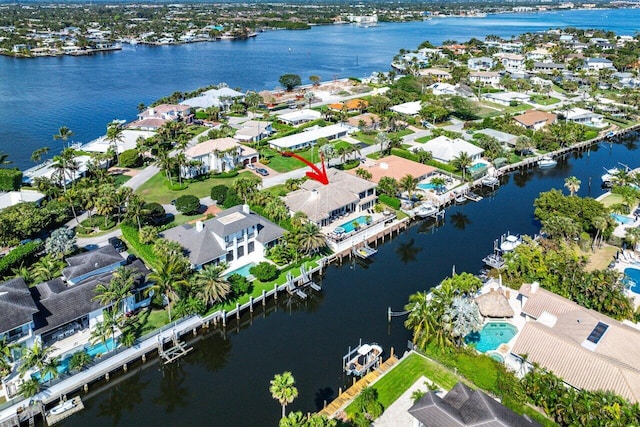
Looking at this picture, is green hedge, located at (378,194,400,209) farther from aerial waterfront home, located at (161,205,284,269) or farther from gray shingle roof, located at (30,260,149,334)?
gray shingle roof, located at (30,260,149,334)

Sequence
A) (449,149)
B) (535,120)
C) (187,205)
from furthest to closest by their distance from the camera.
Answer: (535,120)
(449,149)
(187,205)

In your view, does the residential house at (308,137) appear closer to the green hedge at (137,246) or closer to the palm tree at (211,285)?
the green hedge at (137,246)

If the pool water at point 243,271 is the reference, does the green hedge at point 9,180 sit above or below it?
above

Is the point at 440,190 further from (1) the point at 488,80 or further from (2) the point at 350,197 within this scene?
(1) the point at 488,80

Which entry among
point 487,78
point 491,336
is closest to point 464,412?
point 491,336

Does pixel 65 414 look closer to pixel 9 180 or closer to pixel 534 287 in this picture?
pixel 534 287

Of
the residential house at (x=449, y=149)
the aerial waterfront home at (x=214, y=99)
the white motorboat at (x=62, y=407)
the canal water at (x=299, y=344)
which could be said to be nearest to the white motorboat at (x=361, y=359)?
the canal water at (x=299, y=344)
